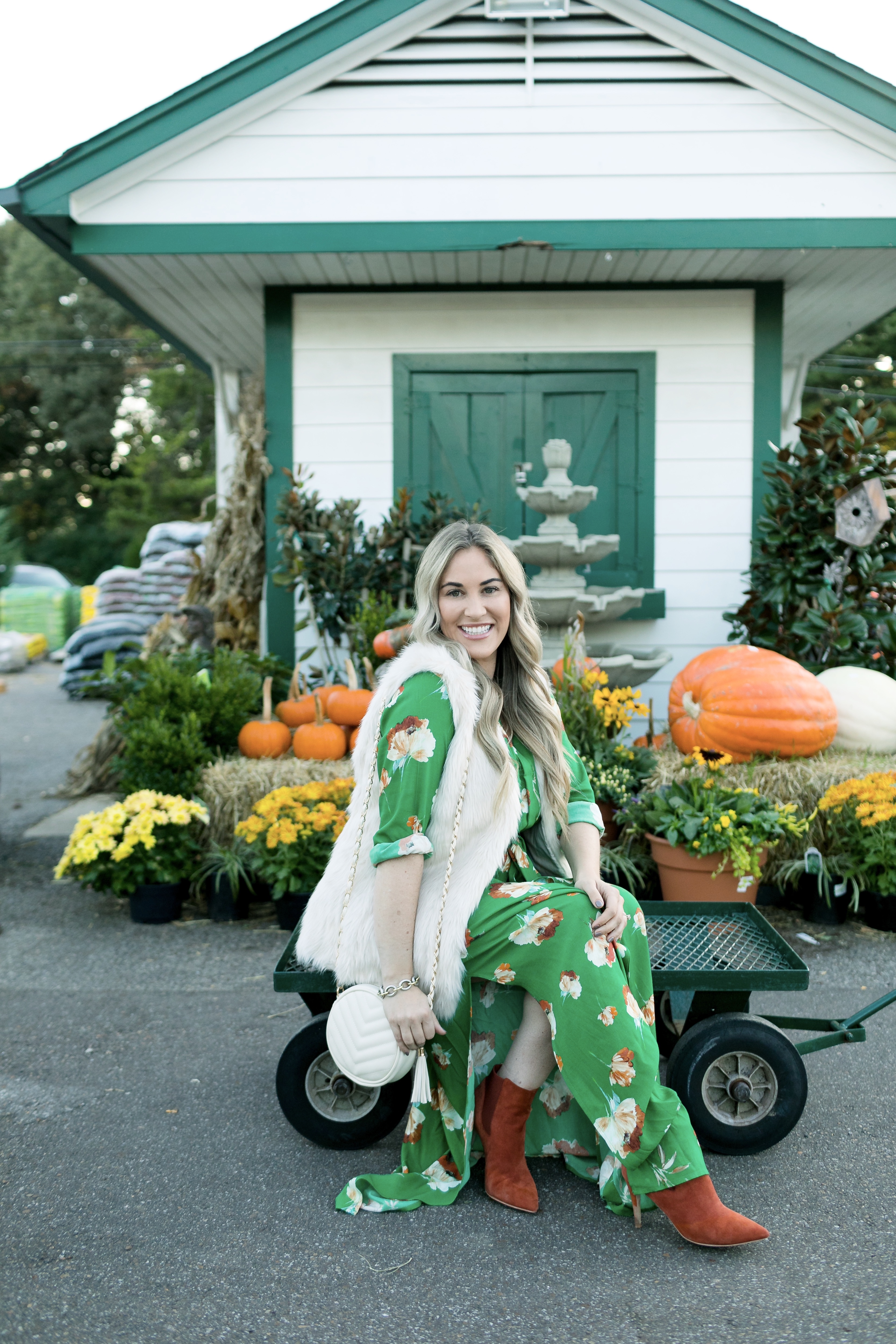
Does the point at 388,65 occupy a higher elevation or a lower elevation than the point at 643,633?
higher

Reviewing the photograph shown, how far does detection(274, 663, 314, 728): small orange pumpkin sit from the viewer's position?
5.64m

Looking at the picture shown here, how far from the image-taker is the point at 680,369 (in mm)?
6496

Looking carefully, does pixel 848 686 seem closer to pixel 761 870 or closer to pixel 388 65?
pixel 761 870

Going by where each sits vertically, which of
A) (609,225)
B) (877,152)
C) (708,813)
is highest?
(877,152)

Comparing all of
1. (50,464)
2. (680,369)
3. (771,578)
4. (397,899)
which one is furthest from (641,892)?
(50,464)

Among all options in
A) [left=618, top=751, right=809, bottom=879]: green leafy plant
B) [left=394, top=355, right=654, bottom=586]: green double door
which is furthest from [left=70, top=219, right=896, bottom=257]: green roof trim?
[left=618, top=751, right=809, bottom=879]: green leafy plant

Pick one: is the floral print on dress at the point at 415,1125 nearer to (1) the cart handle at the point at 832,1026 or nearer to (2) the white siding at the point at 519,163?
(1) the cart handle at the point at 832,1026

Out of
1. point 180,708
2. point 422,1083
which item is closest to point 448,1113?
point 422,1083

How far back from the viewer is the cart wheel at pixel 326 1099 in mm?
2730

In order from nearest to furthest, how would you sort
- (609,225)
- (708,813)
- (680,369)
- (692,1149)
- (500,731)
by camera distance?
(692,1149)
(500,731)
(708,813)
(609,225)
(680,369)

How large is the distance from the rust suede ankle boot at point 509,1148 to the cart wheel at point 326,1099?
30 centimetres

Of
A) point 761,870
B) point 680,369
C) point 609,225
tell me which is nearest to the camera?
point 761,870

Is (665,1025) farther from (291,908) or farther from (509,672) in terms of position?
(291,908)

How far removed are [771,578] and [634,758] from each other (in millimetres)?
1797
